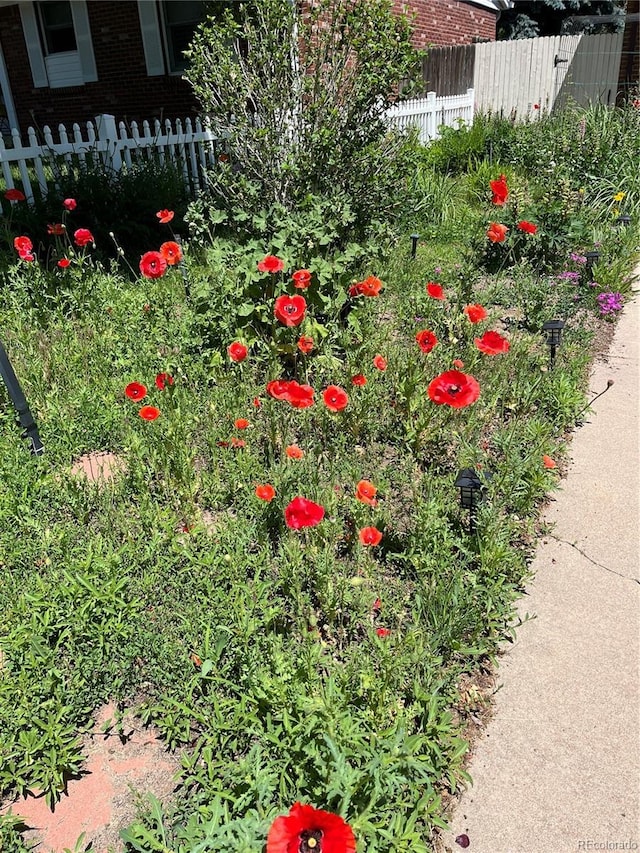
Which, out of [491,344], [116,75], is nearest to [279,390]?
[491,344]

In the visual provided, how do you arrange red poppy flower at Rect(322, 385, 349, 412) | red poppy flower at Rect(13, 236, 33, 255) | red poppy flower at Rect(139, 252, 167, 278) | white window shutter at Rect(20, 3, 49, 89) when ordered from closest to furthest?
red poppy flower at Rect(322, 385, 349, 412) < red poppy flower at Rect(139, 252, 167, 278) < red poppy flower at Rect(13, 236, 33, 255) < white window shutter at Rect(20, 3, 49, 89)

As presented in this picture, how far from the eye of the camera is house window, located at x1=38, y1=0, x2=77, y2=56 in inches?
469

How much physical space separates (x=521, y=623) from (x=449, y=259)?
13.7ft

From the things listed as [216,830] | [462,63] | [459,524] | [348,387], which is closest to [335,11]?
[348,387]

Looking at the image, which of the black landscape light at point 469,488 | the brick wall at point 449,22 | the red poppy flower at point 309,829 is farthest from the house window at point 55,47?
the red poppy flower at point 309,829

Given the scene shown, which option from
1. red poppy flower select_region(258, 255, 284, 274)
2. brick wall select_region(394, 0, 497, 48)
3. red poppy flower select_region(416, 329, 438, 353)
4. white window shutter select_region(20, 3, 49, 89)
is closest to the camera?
red poppy flower select_region(416, 329, 438, 353)

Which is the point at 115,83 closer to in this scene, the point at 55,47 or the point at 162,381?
the point at 55,47

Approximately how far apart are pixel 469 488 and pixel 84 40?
483 inches

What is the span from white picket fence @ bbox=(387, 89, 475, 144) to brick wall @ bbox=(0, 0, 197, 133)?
10.6ft

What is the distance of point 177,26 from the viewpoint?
10.2 m

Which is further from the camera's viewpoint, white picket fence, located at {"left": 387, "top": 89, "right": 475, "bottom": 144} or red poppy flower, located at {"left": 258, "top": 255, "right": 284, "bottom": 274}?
white picket fence, located at {"left": 387, "top": 89, "right": 475, "bottom": 144}

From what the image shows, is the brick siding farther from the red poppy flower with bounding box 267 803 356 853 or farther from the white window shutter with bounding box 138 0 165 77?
the red poppy flower with bounding box 267 803 356 853

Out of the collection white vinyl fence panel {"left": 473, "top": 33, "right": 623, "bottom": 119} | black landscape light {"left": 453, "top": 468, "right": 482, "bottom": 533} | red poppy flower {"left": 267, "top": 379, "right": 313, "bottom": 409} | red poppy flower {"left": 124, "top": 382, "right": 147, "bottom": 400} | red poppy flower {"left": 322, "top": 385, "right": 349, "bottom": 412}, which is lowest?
black landscape light {"left": 453, "top": 468, "right": 482, "bottom": 533}

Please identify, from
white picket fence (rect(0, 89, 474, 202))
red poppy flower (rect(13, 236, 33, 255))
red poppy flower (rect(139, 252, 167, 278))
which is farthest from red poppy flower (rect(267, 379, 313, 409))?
white picket fence (rect(0, 89, 474, 202))
